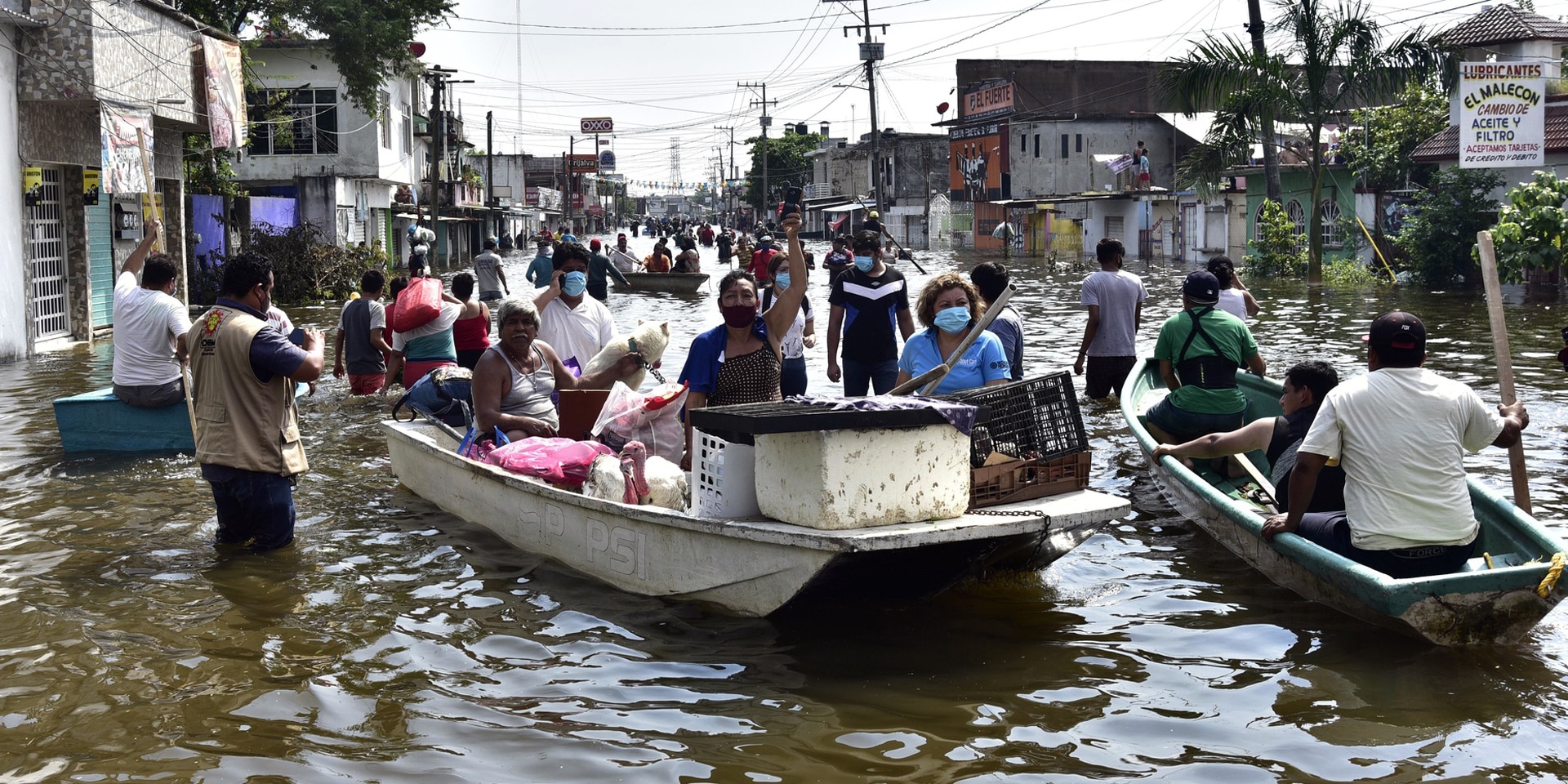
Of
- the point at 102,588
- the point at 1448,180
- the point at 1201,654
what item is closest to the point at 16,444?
the point at 102,588

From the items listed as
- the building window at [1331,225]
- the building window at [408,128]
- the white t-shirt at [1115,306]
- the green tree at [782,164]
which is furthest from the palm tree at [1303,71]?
the green tree at [782,164]

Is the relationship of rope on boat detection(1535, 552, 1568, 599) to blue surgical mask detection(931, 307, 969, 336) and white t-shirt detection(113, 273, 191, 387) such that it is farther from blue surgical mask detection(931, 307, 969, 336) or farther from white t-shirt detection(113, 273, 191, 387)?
white t-shirt detection(113, 273, 191, 387)

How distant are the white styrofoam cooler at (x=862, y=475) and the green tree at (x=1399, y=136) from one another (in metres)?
29.3

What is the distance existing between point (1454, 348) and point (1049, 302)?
1078cm

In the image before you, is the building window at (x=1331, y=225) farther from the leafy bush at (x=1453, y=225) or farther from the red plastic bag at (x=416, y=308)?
the red plastic bag at (x=416, y=308)

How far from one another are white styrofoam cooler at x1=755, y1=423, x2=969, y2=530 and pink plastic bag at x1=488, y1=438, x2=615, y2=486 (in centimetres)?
182

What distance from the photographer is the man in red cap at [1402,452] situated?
5871 mm

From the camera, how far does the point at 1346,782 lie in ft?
15.7

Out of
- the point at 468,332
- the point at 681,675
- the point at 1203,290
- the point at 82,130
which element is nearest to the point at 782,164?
the point at 82,130

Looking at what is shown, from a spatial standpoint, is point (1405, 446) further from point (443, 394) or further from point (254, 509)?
point (443, 394)

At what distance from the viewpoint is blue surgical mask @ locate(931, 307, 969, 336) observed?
8.12 meters

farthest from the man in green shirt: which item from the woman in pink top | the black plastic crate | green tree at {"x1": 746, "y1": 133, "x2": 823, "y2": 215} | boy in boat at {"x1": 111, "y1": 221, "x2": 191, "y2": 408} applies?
green tree at {"x1": 746, "y1": 133, "x2": 823, "y2": 215}

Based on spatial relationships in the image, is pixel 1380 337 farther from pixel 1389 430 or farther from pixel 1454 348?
pixel 1454 348

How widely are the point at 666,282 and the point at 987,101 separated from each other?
38.4 meters
